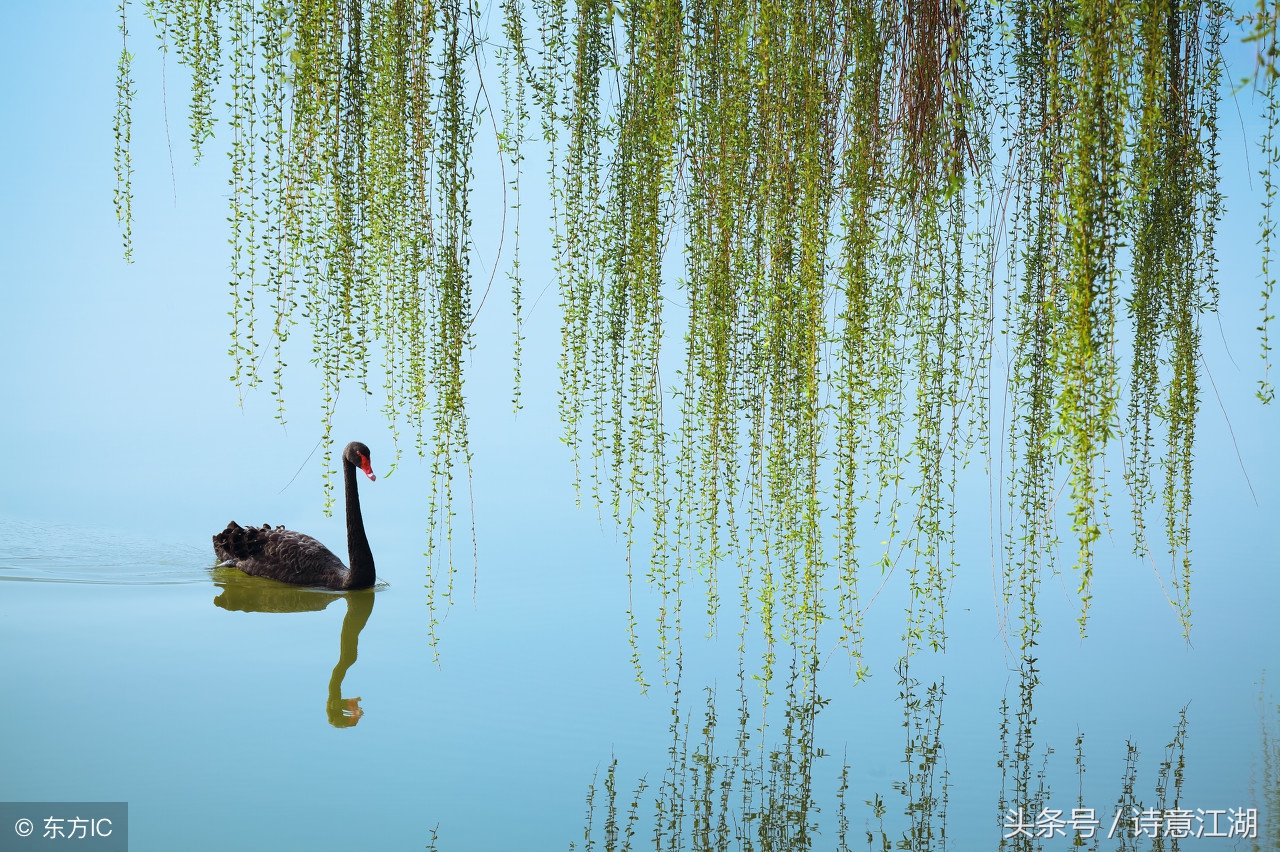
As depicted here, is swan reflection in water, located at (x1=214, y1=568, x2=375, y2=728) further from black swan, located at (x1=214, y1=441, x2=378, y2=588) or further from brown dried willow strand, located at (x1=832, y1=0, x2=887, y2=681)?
brown dried willow strand, located at (x1=832, y1=0, x2=887, y2=681)

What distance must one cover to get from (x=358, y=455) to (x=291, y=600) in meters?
0.75

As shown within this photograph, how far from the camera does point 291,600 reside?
505cm

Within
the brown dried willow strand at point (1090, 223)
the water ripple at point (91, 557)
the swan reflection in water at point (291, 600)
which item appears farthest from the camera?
the water ripple at point (91, 557)

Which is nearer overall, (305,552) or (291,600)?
(291,600)

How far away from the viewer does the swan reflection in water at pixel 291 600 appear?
4359 millimetres

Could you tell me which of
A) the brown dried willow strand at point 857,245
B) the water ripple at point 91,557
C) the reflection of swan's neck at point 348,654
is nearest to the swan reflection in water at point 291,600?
the reflection of swan's neck at point 348,654

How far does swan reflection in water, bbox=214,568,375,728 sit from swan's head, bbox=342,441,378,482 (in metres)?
0.58

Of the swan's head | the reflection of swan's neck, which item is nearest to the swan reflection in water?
the reflection of swan's neck

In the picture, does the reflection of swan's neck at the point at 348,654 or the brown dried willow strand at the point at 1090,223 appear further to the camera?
the reflection of swan's neck at the point at 348,654

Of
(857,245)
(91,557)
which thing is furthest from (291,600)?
(857,245)

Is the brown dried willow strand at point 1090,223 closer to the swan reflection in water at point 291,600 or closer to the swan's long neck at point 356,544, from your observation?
the swan reflection in water at point 291,600

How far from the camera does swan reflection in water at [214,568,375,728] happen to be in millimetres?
4359

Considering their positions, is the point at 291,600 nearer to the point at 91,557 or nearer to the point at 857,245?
the point at 91,557

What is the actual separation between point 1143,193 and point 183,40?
6.61 feet
